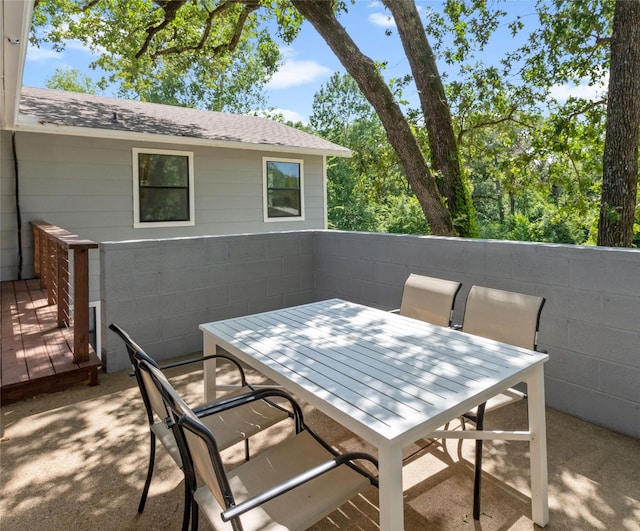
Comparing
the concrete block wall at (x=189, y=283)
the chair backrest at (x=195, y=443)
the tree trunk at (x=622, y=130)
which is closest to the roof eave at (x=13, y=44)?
the concrete block wall at (x=189, y=283)

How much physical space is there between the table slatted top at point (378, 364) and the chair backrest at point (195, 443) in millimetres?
485

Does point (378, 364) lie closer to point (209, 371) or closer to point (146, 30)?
point (209, 371)

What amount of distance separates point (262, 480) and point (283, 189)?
25.2 ft

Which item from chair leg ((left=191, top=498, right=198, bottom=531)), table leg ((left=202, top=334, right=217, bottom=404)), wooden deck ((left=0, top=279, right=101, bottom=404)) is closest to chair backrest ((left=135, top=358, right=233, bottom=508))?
chair leg ((left=191, top=498, right=198, bottom=531))

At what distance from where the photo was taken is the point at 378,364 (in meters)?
2.09

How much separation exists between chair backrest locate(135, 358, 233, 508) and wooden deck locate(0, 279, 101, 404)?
2.43m

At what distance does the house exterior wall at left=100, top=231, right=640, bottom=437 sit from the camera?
9.76 feet

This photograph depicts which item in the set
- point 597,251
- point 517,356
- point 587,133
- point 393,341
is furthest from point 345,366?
point 587,133

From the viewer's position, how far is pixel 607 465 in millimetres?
2592

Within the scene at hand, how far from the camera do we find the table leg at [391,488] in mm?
1449

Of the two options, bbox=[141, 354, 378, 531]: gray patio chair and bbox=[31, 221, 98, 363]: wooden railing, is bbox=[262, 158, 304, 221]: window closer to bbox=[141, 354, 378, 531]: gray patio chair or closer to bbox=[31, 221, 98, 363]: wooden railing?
bbox=[31, 221, 98, 363]: wooden railing

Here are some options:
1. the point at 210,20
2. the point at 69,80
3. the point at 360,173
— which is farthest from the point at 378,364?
the point at 69,80

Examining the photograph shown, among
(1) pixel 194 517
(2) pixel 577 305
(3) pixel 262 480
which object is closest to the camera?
(1) pixel 194 517

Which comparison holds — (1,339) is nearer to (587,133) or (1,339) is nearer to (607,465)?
(607,465)
